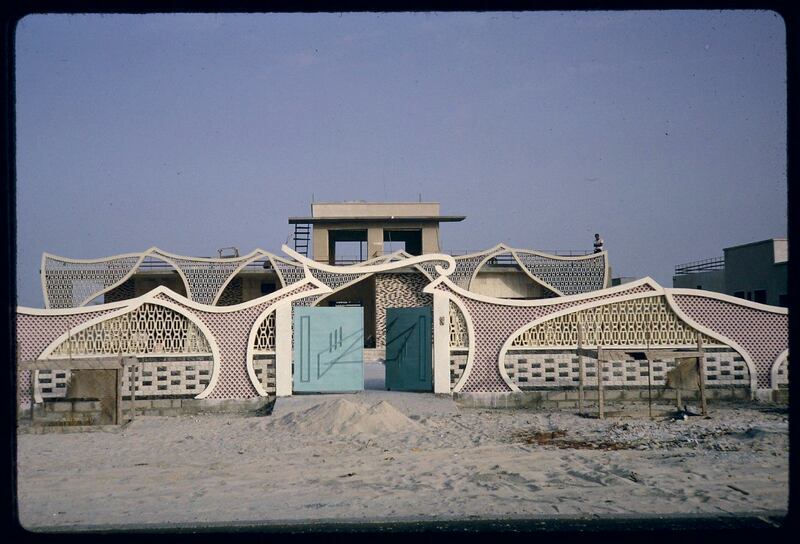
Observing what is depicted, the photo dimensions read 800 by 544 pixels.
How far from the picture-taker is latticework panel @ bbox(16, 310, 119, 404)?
35.8 feet

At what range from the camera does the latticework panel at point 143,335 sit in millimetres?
11297

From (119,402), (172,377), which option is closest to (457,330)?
(172,377)

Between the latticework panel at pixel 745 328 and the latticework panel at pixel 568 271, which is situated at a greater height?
the latticework panel at pixel 568 271

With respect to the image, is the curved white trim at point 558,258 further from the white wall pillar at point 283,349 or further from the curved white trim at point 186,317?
the curved white trim at point 186,317

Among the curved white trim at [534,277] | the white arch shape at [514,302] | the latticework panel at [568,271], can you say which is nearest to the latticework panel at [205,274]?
the curved white trim at [534,277]

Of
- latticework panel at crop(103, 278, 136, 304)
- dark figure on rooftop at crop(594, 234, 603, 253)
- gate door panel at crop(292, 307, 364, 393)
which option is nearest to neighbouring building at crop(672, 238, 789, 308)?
dark figure on rooftop at crop(594, 234, 603, 253)

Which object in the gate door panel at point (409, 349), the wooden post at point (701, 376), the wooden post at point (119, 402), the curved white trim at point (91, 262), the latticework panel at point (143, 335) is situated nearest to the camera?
the wooden post at point (119, 402)

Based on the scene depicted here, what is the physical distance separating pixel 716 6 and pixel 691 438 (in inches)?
263

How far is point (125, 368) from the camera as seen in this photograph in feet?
36.6

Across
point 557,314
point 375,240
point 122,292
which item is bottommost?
point 557,314

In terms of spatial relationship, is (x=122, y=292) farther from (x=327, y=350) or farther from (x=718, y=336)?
(x=718, y=336)

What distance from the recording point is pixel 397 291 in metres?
24.0

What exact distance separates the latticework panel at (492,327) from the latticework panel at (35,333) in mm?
5634

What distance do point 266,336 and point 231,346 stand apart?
54 cm
